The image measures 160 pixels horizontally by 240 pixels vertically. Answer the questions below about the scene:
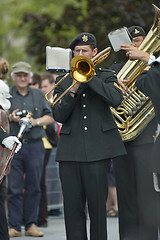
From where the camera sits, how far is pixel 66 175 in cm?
606

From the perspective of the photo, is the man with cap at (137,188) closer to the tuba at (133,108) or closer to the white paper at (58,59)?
the tuba at (133,108)

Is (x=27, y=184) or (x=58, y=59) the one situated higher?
(x=58, y=59)

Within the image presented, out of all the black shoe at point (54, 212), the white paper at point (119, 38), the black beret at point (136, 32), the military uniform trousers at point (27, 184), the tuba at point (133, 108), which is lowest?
the black shoe at point (54, 212)

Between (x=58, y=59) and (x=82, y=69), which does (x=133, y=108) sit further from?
(x=58, y=59)

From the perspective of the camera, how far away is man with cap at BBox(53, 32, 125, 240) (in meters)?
5.98

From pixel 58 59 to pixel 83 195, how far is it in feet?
4.44

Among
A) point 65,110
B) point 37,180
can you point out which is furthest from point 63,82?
point 37,180

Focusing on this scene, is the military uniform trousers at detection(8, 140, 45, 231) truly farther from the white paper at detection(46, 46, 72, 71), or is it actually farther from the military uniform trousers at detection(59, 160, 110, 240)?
the white paper at detection(46, 46, 72, 71)

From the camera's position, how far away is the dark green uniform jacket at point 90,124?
596 cm

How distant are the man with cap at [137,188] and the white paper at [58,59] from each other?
1.16 m

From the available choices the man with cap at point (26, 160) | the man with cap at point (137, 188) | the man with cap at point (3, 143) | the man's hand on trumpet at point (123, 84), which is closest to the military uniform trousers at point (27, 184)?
the man with cap at point (26, 160)

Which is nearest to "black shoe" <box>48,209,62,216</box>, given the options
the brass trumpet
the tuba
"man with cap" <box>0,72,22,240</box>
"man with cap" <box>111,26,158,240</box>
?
"man with cap" <box>111,26,158,240</box>

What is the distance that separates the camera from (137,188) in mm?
6781

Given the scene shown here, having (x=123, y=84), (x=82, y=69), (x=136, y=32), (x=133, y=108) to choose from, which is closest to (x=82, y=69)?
(x=82, y=69)
